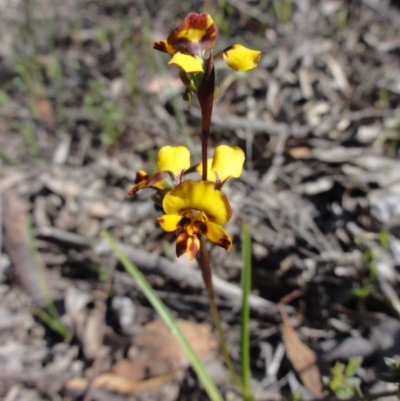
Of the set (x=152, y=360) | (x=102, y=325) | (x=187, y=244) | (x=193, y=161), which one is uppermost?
(x=193, y=161)

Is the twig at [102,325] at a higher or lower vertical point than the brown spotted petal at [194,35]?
lower

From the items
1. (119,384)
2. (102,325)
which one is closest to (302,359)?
(119,384)

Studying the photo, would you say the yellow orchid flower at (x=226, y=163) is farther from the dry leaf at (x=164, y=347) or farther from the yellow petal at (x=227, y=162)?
the dry leaf at (x=164, y=347)

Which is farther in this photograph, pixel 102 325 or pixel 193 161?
pixel 193 161

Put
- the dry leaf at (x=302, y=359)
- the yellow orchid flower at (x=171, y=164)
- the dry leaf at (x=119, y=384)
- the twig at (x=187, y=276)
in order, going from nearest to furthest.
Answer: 1. the yellow orchid flower at (x=171, y=164)
2. the dry leaf at (x=302, y=359)
3. the dry leaf at (x=119, y=384)
4. the twig at (x=187, y=276)

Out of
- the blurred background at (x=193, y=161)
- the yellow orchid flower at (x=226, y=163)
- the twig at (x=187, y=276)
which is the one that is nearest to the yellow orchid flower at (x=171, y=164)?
the yellow orchid flower at (x=226, y=163)

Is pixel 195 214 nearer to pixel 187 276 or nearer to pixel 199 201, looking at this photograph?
pixel 199 201

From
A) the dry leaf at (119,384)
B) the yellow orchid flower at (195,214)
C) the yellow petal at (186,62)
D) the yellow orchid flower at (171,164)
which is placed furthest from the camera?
the dry leaf at (119,384)
